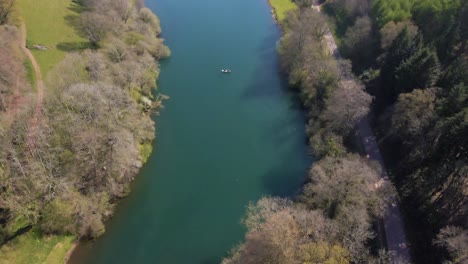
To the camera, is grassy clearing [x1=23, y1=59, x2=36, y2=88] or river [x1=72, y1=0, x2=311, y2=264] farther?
grassy clearing [x1=23, y1=59, x2=36, y2=88]

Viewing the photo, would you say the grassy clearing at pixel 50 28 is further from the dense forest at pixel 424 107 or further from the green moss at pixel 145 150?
the dense forest at pixel 424 107

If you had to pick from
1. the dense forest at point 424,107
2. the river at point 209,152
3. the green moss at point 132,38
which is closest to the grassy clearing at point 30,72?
the green moss at point 132,38

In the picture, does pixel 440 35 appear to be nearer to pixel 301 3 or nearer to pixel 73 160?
pixel 301 3

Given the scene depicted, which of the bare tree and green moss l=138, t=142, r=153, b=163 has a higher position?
the bare tree

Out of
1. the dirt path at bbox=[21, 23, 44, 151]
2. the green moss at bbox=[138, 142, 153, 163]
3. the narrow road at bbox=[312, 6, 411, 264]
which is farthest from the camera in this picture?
the green moss at bbox=[138, 142, 153, 163]

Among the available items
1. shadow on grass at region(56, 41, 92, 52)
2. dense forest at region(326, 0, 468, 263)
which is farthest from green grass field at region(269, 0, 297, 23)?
shadow on grass at region(56, 41, 92, 52)

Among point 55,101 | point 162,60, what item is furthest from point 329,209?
point 162,60

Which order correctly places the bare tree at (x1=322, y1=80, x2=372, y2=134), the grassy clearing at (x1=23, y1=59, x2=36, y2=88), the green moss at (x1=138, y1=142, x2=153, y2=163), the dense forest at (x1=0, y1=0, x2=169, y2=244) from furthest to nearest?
the grassy clearing at (x1=23, y1=59, x2=36, y2=88)
the green moss at (x1=138, y1=142, x2=153, y2=163)
the bare tree at (x1=322, y1=80, x2=372, y2=134)
the dense forest at (x1=0, y1=0, x2=169, y2=244)

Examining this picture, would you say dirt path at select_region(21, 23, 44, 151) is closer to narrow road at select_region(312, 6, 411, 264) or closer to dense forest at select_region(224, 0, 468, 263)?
dense forest at select_region(224, 0, 468, 263)

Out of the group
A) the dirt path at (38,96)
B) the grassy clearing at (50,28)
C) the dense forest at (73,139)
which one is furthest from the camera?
the grassy clearing at (50,28)
